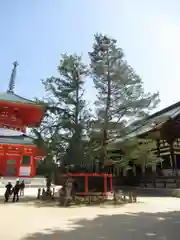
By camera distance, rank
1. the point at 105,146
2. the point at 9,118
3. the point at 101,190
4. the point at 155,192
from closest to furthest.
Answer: the point at 101,190 < the point at 105,146 < the point at 155,192 < the point at 9,118

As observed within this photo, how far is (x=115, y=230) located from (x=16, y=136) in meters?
19.3

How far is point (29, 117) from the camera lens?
927 inches

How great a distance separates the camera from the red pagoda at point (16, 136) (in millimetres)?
21748

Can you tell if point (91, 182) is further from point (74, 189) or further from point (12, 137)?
point (12, 137)

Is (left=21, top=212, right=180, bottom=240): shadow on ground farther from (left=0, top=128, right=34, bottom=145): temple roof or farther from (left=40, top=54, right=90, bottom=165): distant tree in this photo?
(left=0, top=128, right=34, bottom=145): temple roof

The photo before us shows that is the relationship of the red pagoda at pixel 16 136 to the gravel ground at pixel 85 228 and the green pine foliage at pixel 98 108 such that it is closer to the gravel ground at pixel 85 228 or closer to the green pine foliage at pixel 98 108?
the green pine foliage at pixel 98 108

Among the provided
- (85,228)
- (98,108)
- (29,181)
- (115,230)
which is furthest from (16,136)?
(115,230)

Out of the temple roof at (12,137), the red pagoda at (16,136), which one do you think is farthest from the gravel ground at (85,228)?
the temple roof at (12,137)

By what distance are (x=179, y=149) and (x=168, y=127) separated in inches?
101

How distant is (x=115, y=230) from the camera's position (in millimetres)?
6258

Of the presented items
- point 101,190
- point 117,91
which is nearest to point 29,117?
point 117,91

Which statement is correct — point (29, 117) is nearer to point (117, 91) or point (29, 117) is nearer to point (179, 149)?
point (117, 91)

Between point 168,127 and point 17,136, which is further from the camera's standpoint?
point 17,136

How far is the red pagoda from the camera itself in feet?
71.4
